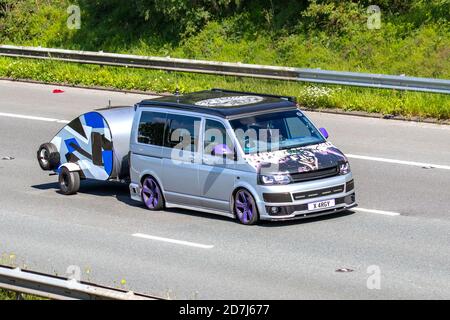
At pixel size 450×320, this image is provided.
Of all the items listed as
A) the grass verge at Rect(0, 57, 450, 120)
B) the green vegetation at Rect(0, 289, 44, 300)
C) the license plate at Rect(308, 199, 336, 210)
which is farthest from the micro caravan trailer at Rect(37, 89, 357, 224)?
the grass verge at Rect(0, 57, 450, 120)

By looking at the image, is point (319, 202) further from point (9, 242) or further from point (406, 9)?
point (406, 9)

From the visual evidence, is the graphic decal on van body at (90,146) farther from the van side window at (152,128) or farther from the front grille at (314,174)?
the front grille at (314,174)

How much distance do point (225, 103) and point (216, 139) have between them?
2.71ft

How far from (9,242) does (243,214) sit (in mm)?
3410

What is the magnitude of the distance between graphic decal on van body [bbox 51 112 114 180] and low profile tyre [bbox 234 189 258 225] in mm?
3037

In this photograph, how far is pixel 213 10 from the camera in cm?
3272

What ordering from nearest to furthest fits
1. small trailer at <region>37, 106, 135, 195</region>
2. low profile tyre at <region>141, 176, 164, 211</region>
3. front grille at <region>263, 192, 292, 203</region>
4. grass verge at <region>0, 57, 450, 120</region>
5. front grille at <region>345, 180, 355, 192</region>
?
1. front grille at <region>263, 192, 292, 203</region>
2. front grille at <region>345, 180, 355, 192</region>
3. low profile tyre at <region>141, 176, 164, 211</region>
4. small trailer at <region>37, 106, 135, 195</region>
5. grass verge at <region>0, 57, 450, 120</region>

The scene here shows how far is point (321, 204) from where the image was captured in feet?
52.7

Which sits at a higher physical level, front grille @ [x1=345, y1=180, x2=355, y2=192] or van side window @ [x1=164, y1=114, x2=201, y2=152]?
van side window @ [x1=164, y1=114, x2=201, y2=152]

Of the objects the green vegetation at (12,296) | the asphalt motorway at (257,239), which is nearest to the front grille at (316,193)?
the asphalt motorway at (257,239)

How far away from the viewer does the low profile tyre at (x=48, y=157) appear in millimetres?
19594

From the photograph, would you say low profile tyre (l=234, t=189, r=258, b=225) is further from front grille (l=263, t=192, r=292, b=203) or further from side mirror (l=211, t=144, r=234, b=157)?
side mirror (l=211, t=144, r=234, b=157)

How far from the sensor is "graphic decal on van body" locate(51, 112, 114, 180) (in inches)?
735

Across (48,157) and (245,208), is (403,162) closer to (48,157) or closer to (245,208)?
(245,208)
